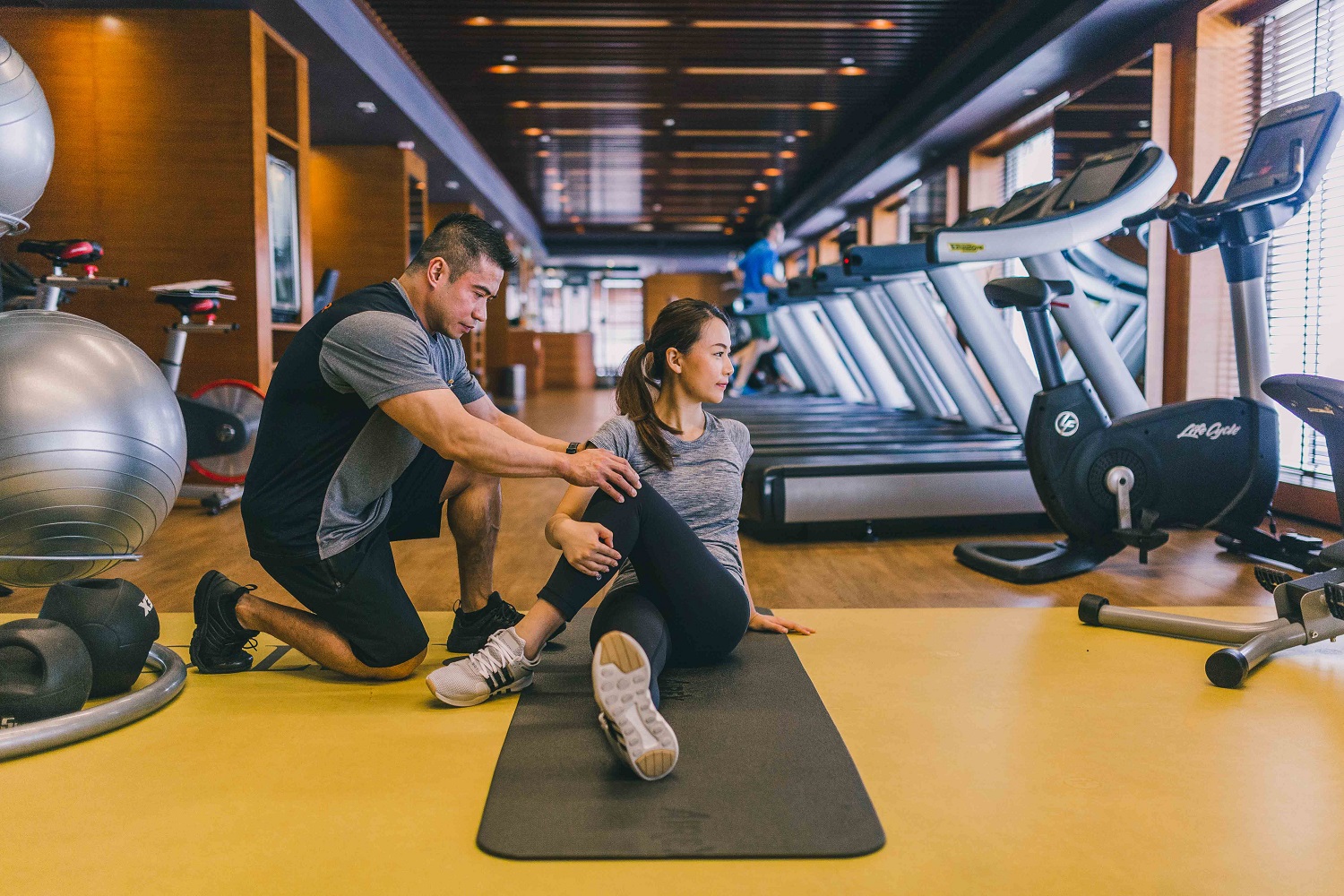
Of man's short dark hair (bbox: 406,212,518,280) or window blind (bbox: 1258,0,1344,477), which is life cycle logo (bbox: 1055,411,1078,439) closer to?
window blind (bbox: 1258,0,1344,477)

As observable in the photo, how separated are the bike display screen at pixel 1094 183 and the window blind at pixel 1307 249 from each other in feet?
3.22

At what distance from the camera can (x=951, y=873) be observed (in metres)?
1.29

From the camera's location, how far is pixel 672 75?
7.92 metres

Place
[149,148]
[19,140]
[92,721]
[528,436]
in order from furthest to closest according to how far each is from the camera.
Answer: [149,148] < [528,436] < [19,140] < [92,721]

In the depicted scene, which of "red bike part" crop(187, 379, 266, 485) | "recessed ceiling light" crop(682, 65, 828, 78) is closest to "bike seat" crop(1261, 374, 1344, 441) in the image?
"red bike part" crop(187, 379, 266, 485)

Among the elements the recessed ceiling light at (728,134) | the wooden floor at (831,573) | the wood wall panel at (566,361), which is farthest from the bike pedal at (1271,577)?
the wood wall panel at (566,361)

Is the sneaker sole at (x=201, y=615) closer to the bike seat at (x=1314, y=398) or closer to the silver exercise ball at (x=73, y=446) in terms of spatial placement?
the silver exercise ball at (x=73, y=446)

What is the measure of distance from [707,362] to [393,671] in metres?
0.97

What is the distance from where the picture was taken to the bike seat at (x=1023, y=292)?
2893 millimetres

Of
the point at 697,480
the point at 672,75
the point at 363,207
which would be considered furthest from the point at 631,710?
the point at 363,207

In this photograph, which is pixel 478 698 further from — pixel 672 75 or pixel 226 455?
pixel 672 75

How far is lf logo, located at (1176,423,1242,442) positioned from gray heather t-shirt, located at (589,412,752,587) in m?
1.71

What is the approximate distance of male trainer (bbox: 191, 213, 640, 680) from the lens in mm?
1917

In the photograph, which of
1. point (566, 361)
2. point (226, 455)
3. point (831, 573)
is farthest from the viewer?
point (566, 361)
